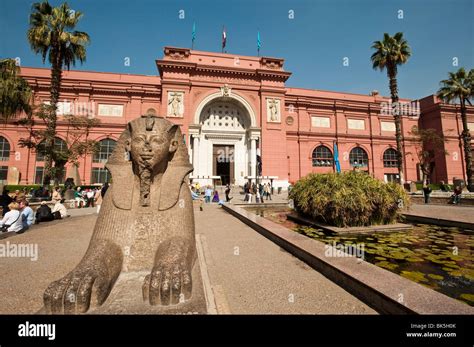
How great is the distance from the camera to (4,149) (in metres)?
21.3

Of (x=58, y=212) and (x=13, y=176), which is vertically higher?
(x=13, y=176)

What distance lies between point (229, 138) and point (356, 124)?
17.2m

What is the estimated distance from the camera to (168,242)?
2.29 metres

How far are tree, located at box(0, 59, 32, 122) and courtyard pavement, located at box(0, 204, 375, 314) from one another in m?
10.8

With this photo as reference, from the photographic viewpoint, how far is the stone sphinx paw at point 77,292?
1.55 metres

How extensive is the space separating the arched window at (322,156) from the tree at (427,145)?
903 cm

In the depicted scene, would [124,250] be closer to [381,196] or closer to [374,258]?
[374,258]

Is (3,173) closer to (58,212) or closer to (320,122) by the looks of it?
(58,212)

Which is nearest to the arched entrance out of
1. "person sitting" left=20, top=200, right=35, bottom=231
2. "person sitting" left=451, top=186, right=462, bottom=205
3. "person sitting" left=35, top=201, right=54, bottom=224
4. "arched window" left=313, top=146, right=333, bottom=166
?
"arched window" left=313, top=146, right=333, bottom=166

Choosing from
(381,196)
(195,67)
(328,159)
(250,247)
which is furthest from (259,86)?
(250,247)

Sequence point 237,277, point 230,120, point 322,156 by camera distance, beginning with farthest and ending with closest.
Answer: point 322,156 → point 230,120 → point 237,277

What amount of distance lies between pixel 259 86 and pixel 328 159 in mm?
12673

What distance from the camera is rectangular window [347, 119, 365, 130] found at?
28.1 metres

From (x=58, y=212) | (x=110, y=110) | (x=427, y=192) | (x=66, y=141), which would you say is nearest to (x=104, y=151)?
(x=66, y=141)
